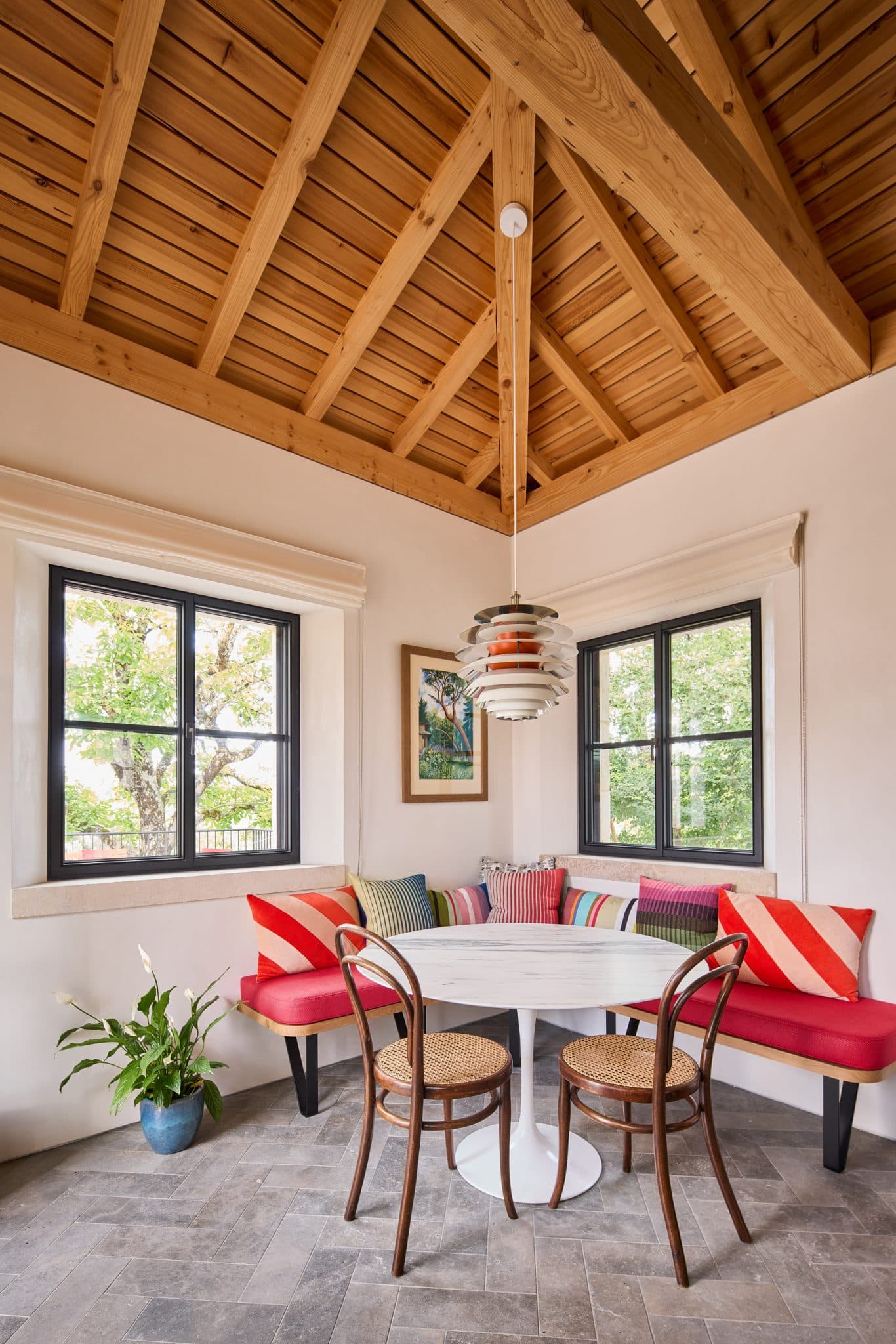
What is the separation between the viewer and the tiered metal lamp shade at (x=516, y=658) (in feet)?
7.59

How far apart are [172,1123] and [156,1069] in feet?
0.69

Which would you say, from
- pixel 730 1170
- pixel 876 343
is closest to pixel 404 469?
pixel 876 343

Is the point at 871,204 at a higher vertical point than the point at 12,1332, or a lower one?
higher

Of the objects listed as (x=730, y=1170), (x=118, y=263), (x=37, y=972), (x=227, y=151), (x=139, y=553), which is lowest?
(x=730, y=1170)

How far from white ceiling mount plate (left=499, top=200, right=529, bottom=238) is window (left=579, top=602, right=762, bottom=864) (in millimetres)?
1933

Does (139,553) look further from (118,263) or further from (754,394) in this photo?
(754,394)

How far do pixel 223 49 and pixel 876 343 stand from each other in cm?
259

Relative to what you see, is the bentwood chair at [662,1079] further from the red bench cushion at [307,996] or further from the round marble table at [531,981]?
the red bench cushion at [307,996]

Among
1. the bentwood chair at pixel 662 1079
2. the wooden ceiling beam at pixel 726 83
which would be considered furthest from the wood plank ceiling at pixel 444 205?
the bentwood chair at pixel 662 1079

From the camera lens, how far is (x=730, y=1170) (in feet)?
7.86

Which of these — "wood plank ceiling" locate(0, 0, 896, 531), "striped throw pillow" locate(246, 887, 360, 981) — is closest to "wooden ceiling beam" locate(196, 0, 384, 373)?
"wood plank ceiling" locate(0, 0, 896, 531)

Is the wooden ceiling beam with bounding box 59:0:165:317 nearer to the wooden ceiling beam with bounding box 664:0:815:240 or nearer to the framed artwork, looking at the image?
the wooden ceiling beam with bounding box 664:0:815:240

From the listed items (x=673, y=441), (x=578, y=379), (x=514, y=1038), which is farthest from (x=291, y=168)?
(x=514, y=1038)

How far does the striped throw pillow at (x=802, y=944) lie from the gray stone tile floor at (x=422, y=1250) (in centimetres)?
53
